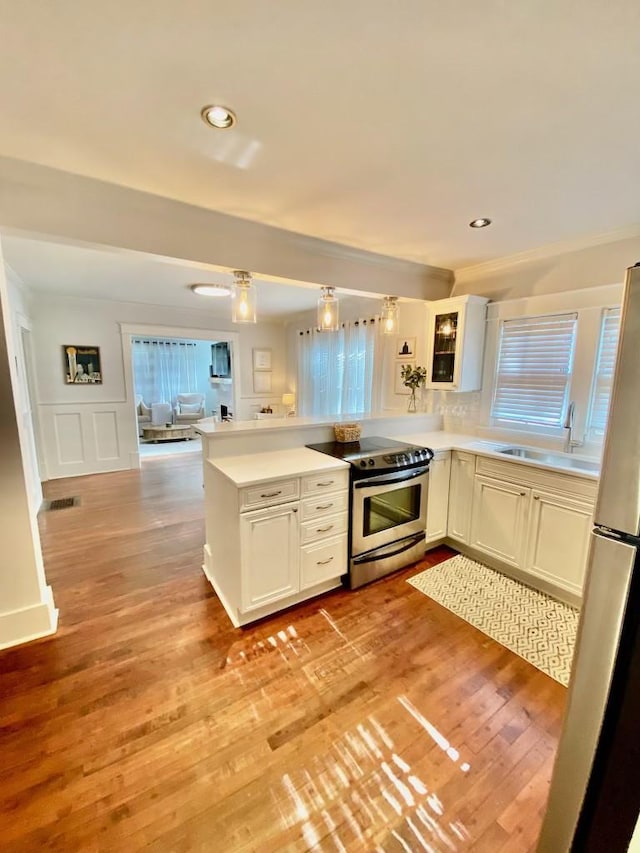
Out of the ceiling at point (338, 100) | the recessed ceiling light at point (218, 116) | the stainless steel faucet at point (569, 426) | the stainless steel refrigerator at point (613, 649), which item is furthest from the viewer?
the stainless steel faucet at point (569, 426)

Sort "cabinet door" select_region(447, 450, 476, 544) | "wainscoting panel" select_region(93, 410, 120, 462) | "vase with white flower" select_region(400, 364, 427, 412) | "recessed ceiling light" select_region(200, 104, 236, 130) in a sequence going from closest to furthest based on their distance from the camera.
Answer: "recessed ceiling light" select_region(200, 104, 236, 130), "cabinet door" select_region(447, 450, 476, 544), "vase with white flower" select_region(400, 364, 427, 412), "wainscoting panel" select_region(93, 410, 120, 462)

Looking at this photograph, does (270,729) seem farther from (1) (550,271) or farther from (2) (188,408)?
(2) (188,408)

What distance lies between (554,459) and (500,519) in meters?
0.69

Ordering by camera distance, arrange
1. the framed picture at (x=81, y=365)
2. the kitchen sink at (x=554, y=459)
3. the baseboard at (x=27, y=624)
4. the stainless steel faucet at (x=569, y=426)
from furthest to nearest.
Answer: the framed picture at (x=81, y=365)
the stainless steel faucet at (x=569, y=426)
the kitchen sink at (x=554, y=459)
the baseboard at (x=27, y=624)

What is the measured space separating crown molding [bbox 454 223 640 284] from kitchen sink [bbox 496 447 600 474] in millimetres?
1568

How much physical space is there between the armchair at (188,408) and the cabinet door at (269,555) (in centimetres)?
701

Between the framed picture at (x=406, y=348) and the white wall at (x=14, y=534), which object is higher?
the framed picture at (x=406, y=348)

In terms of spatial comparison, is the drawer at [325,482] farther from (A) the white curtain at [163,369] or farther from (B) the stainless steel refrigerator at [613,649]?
(A) the white curtain at [163,369]

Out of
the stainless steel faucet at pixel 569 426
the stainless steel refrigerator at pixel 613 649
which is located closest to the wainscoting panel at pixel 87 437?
the stainless steel faucet at pixel 569 426

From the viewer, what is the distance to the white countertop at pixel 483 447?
2367 millimetres

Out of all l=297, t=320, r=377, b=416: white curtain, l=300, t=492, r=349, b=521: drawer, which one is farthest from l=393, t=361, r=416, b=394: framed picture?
l=300, t=492, r=349, b=521: drawer

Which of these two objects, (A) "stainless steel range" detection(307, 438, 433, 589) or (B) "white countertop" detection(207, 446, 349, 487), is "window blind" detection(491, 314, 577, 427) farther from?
(B) "white countertop" detection(207, 446, 349, 487)

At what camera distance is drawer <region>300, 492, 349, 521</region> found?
7.39ft

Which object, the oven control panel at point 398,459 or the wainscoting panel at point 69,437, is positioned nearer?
the oven control panel at point 398,459
